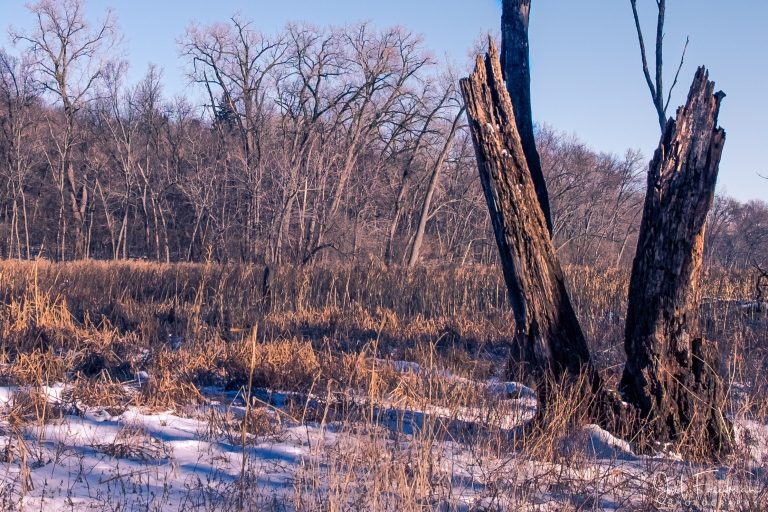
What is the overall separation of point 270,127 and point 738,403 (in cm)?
2859

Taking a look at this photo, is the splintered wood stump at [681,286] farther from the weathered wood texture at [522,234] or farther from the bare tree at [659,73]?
the bare tree at [659,73]

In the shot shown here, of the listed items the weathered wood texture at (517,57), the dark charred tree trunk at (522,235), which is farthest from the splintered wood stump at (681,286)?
the weathered wood texture at (517,57)

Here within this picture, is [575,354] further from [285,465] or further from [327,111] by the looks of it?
[327,111]

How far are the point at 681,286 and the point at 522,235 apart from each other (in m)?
1.16

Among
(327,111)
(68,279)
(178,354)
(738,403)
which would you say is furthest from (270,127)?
(738,403)

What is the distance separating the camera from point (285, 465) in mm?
4469

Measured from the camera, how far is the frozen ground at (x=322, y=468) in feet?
12.3

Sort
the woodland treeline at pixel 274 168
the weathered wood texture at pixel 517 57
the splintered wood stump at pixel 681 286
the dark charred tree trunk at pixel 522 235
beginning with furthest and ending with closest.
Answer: the woodland treeline at pixel 274 168 → the weathered wood texture at pixel 517 57 → the dark charred tree trunk at pixel 522 235 → the splintered wood stump at pixel 681 286

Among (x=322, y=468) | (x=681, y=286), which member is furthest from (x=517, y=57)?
(x=322, y=468)

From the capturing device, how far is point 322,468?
4.38 m

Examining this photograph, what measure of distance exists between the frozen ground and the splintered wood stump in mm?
312

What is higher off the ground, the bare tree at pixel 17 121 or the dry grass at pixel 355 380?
the bare tree at pixel 17 121

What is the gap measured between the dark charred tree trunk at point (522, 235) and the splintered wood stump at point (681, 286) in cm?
52

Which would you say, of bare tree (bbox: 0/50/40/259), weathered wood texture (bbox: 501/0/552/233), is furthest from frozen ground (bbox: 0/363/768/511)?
bare tree (bbox: 0/50/40/259)
